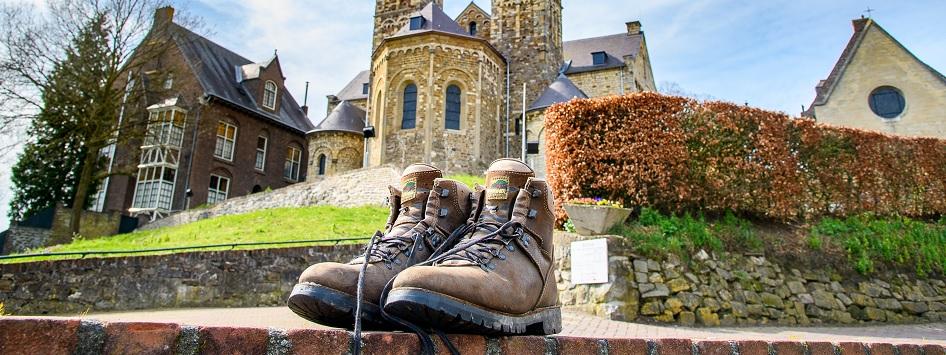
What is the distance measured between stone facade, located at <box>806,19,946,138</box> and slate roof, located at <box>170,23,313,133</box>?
26155mm

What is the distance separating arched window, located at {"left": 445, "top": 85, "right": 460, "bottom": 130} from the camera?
24.8 m

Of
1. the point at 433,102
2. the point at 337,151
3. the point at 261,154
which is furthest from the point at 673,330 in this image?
the point at 261,154

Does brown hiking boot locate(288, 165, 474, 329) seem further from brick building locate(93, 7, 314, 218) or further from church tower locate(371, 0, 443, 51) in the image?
church tower locate(371, 0, 443, 51)

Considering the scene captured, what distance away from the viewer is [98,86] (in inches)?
803

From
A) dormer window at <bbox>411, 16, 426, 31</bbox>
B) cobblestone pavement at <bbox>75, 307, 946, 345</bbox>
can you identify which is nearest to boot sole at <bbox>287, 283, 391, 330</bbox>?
cobblestone pavement at <bbox>75, 307, 946, 345</bbox>

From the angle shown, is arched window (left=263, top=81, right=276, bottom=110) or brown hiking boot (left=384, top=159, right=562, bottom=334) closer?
brown hiking boot (left=384, top=159, right=562, bottom=334)

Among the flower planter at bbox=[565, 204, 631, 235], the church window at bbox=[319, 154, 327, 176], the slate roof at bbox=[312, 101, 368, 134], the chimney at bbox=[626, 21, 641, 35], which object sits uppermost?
the chimney at bbox=[626, 21, 641, 35]

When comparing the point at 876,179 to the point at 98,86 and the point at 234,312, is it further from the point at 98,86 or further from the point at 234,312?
the point at 98,86

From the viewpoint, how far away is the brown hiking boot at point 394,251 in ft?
5.75

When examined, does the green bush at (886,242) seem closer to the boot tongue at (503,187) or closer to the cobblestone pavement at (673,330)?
the cobblestone pavement at (673,330)

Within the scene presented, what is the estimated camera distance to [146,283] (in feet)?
30.8

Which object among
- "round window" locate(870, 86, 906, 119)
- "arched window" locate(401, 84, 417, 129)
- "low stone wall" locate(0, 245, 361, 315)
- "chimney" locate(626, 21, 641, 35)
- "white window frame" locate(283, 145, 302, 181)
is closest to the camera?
"low stone wall" locate(0, 245, 361, 315)

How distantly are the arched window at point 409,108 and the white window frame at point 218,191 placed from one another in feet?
32.7

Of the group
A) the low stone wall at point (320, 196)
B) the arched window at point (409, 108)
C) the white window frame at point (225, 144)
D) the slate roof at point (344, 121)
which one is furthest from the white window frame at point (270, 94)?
the low stone wall at point (320, 196)
